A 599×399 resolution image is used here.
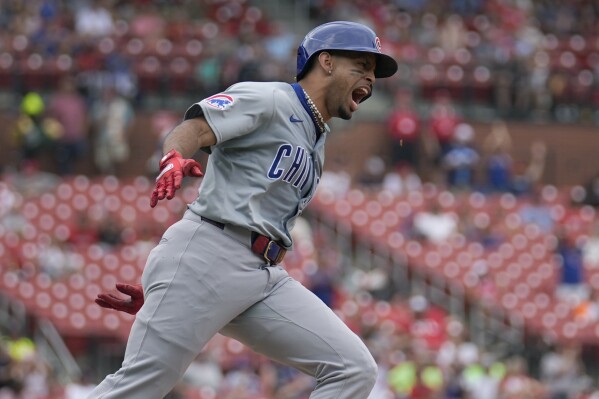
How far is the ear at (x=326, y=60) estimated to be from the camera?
16.3 feet

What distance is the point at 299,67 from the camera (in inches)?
199

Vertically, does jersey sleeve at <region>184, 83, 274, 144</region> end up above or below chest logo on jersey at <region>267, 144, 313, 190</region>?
above

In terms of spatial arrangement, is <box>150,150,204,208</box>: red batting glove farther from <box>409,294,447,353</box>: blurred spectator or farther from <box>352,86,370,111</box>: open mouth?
<box>409,294,447,353</box>: blurred spectator

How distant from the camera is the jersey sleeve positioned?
15.1 feet

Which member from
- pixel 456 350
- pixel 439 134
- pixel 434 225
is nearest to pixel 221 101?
pixel 456 350

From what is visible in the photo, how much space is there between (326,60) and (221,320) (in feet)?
3.40

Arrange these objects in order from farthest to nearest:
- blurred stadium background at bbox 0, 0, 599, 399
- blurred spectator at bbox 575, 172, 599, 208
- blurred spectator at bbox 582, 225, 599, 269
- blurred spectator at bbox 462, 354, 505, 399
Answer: blurred spectator at bbox 575, 172, 599, 208
blurred spectator at bbox 582, 225, 599, 269
blurred stadium background at bbox 0, 0, 599, 399
blurred spectator at bbox 462, 354, 505, 399

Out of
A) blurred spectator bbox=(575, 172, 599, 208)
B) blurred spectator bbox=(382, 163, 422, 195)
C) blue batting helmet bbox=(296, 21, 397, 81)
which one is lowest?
blurred spectator bbox=(575, 172, 599, 208)

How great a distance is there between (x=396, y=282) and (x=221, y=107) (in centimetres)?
994

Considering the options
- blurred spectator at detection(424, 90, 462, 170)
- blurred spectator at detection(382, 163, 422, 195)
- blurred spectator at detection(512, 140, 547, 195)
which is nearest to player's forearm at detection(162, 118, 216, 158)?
blurred spectator at detection(382, 163, 422, 195)

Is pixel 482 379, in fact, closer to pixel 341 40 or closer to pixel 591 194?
pixel 591 194

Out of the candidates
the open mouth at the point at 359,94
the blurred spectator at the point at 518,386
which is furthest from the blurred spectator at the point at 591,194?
the open mouth at the point at 359,94

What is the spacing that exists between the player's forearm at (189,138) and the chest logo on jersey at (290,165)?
0.30 m

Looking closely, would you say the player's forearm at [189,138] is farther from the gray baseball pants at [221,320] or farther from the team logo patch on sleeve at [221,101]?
the gray baseball pants at [221,320]
